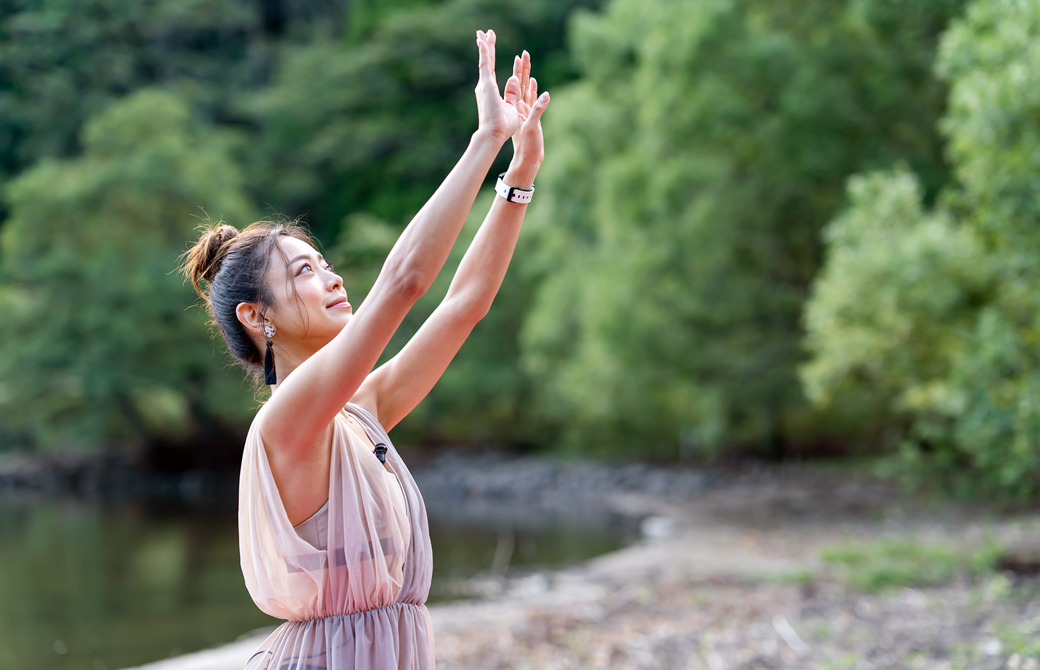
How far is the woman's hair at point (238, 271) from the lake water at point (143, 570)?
661cm

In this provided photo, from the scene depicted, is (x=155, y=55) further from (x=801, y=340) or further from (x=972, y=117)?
(x=972, y=117)

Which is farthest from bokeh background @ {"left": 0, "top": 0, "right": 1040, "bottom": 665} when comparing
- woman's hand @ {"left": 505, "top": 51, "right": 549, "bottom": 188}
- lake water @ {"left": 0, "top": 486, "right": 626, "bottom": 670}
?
woman's hand @ {"left": 505, "top": 51, "right": 549, "bottom": 188}

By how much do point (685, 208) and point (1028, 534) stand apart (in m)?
7.41

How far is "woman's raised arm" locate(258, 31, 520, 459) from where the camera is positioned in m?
1.38

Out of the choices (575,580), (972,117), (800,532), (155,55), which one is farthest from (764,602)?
(155,55)

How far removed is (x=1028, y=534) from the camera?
8.81 meters

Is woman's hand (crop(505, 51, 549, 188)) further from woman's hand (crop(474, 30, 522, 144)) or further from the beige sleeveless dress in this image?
the beige sleeveless dress

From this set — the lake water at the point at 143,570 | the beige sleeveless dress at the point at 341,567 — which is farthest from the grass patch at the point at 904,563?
the beige sleeveless dress at the point at 341,567

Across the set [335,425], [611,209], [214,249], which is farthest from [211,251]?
[611,209]

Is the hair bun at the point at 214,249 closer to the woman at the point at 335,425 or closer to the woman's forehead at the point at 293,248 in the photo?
the woman at the point at 335,425

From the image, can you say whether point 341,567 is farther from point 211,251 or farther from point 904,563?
point 904,563

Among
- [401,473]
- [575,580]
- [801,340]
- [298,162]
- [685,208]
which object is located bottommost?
[575,580]

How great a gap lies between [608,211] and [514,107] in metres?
14.3

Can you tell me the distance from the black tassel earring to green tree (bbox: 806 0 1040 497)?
16.0 feet
